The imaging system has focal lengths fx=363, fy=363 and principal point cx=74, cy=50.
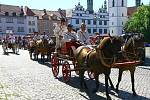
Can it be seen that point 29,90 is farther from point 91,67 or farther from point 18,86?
point 91,67

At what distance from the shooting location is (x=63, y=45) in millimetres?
15609

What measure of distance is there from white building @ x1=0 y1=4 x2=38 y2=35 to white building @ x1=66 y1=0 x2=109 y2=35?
12.0 m

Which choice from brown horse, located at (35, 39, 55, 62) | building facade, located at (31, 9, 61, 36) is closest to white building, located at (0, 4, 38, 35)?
building facade, located at (31, 9, 61, 36)

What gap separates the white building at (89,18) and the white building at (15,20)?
12014 mm

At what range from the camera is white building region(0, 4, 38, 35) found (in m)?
96.9

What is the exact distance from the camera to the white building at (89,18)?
107062mm

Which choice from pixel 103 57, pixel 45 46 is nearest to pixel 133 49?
pixel 103 57

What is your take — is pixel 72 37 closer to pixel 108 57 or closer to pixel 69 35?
pixel 69 35

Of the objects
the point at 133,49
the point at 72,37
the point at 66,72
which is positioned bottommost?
the point at 66,72

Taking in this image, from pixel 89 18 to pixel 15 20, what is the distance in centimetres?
2405

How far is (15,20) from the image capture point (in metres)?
98.8

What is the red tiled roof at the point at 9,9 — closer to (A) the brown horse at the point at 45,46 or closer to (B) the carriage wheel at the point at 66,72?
→ (A) the brown horse at the point at 45,46

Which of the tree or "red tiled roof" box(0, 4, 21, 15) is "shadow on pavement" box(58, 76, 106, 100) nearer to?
the tree

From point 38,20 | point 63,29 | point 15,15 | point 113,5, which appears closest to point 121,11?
point 113,5
